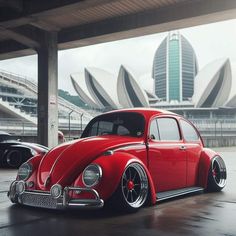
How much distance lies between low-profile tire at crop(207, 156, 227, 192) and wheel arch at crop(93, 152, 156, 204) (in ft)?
7.58

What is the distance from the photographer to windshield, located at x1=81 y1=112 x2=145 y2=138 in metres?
6.46

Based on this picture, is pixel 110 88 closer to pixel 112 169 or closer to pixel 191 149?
pixel 191 149

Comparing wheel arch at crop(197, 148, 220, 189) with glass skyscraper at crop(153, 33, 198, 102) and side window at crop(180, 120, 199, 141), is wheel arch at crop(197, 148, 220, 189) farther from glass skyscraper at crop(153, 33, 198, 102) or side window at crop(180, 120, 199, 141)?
glass skyscraper at crop(153, 33, 198, 102)

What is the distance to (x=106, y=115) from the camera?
7.01 meters

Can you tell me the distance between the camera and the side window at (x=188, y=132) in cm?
736

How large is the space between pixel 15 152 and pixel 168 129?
767cm

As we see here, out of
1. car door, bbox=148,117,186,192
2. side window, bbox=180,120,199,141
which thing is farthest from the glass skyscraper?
car door, bbox=148,117,186,192

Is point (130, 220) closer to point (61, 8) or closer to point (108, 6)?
point (61, 8)

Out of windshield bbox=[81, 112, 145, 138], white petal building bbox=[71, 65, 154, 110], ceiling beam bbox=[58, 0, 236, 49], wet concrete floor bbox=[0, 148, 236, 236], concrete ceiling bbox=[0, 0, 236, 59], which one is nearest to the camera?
wet concrete floor bbox=[0, 148, 236, 236]

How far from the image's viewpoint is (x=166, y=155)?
6480mm

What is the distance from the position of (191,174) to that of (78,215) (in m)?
2.50

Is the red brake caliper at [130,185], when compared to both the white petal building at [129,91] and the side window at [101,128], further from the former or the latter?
the white petal building at [129,91]

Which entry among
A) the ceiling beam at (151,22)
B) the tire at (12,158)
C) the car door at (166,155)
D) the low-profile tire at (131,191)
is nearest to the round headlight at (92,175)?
the low-profile tire at (131,191)

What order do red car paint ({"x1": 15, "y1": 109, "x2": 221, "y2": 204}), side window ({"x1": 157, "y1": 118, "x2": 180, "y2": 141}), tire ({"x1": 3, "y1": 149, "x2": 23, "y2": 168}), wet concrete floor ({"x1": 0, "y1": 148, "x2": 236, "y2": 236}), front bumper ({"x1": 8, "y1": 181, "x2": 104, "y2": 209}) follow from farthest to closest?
1. tire ({"x1": 3, "y1": 149, "x2": 23, "y2": 168})
2. side window ({"x1": 157, "y1": 118, "x2": 180, "y2": 141})
3. red car paint ({"x1": 15, "y1": 109, "x2": 221, "y2": 204})
4. front bumper ({"x1": 8, "y1": 181, "x2": 104, "y2": 209})
5. wet concrete floor ({"x1": 0, "y1": 148, "x2": 236, "y2": 236})
